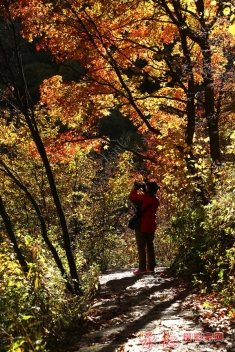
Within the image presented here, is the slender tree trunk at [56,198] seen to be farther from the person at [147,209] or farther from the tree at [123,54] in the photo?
the tree at [123,54]

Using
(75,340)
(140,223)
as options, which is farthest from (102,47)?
(75,340)

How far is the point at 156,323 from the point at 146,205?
3758 millimetres

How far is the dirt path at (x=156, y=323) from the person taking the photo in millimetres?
3736

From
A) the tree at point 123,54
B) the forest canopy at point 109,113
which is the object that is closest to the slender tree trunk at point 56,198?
the forest canopy at point 109,113

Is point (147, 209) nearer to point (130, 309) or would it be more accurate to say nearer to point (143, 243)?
point (143, 243)

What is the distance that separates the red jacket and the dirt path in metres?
1.68

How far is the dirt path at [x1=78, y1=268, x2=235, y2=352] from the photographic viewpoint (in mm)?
3736

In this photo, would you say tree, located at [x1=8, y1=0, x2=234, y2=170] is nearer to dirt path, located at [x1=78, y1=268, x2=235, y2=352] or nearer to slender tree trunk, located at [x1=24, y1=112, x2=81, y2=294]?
slender tree trunk, located at [x1=24, y1=112, x2=81, y2=294]

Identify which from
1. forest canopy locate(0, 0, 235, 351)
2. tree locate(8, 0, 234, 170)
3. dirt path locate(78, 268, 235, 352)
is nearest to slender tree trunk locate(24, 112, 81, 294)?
forest canopy locate(0, 0, 235, 351)

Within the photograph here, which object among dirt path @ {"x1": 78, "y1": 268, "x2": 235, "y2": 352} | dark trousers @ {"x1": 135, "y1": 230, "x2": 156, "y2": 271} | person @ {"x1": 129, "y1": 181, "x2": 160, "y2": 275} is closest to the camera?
dirt path @ {"x1": 78, "y1": 268, "x2": 235, "y2": 352}

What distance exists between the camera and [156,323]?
4445mm

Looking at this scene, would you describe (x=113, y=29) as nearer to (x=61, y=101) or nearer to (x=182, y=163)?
(x=61, y=101)

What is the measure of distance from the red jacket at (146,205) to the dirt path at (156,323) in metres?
1.68

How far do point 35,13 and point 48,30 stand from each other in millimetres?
1983
